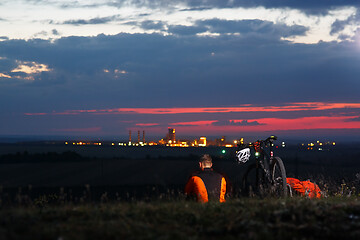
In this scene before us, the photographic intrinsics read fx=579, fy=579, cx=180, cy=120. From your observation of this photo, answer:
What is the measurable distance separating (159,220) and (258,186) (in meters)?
6.25

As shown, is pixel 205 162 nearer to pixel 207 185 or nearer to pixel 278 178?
pixel 207 185

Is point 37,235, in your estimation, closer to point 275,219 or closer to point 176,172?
point 275,219

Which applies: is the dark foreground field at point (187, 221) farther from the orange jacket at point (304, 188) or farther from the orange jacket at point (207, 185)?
the orange jacket at point (304, 188)

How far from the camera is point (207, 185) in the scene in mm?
11180

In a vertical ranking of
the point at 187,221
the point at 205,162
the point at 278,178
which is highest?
the point at 205,162

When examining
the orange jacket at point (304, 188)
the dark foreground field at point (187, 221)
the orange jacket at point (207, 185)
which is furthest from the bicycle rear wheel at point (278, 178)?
the dark foreground field at point (187, 221)

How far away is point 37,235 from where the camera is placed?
762 cm

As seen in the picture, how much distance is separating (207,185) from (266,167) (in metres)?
3.06

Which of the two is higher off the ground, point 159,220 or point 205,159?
point 205,159

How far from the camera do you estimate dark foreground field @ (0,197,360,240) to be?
7832mm

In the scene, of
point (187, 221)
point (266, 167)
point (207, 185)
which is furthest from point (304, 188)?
point (187, 221)

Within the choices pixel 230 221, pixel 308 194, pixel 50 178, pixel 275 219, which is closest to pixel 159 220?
pixel 230 221

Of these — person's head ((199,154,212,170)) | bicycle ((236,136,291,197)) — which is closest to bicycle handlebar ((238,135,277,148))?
bicycle ((236,136,291,197))

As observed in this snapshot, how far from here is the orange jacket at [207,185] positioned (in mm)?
11039
